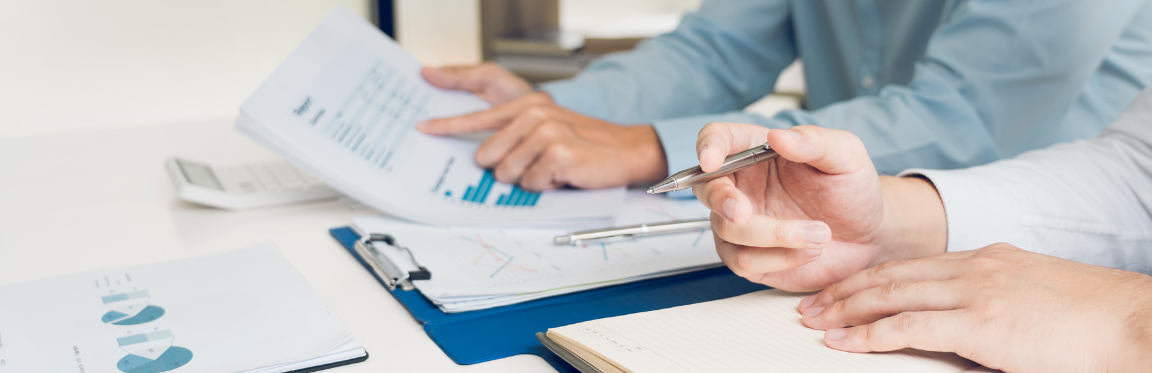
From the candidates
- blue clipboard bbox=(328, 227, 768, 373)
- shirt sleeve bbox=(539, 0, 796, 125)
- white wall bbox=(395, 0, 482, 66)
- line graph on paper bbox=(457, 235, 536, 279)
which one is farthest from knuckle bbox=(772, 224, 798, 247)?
white wall bbox=(395, 0, 482, 66)

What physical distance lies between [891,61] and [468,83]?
609mm

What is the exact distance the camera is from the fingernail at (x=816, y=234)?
47 cm

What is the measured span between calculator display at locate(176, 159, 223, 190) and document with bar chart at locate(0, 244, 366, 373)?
0.72ft

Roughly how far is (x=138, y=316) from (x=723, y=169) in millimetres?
394

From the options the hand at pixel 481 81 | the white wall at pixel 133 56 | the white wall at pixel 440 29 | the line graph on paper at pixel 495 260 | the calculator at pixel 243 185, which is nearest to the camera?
the line graph on paper at pixel 495 260

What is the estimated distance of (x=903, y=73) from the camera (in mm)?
1115

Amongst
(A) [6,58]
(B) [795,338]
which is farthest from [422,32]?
(B) [795,338]

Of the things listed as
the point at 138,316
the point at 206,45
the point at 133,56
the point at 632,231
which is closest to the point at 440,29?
the point at 206,45

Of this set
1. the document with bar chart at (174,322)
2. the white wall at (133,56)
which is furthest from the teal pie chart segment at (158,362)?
the white wall at (133,56)

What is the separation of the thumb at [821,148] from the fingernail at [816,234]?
0.04m

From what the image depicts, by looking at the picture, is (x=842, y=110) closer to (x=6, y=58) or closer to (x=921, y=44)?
(x=921, y=44)

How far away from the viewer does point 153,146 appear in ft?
3.57

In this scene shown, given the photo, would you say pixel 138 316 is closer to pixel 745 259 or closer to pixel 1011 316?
pixel 745 259

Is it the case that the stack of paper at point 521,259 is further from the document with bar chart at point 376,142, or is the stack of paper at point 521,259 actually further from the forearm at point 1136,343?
the forearm at point 1136,343
